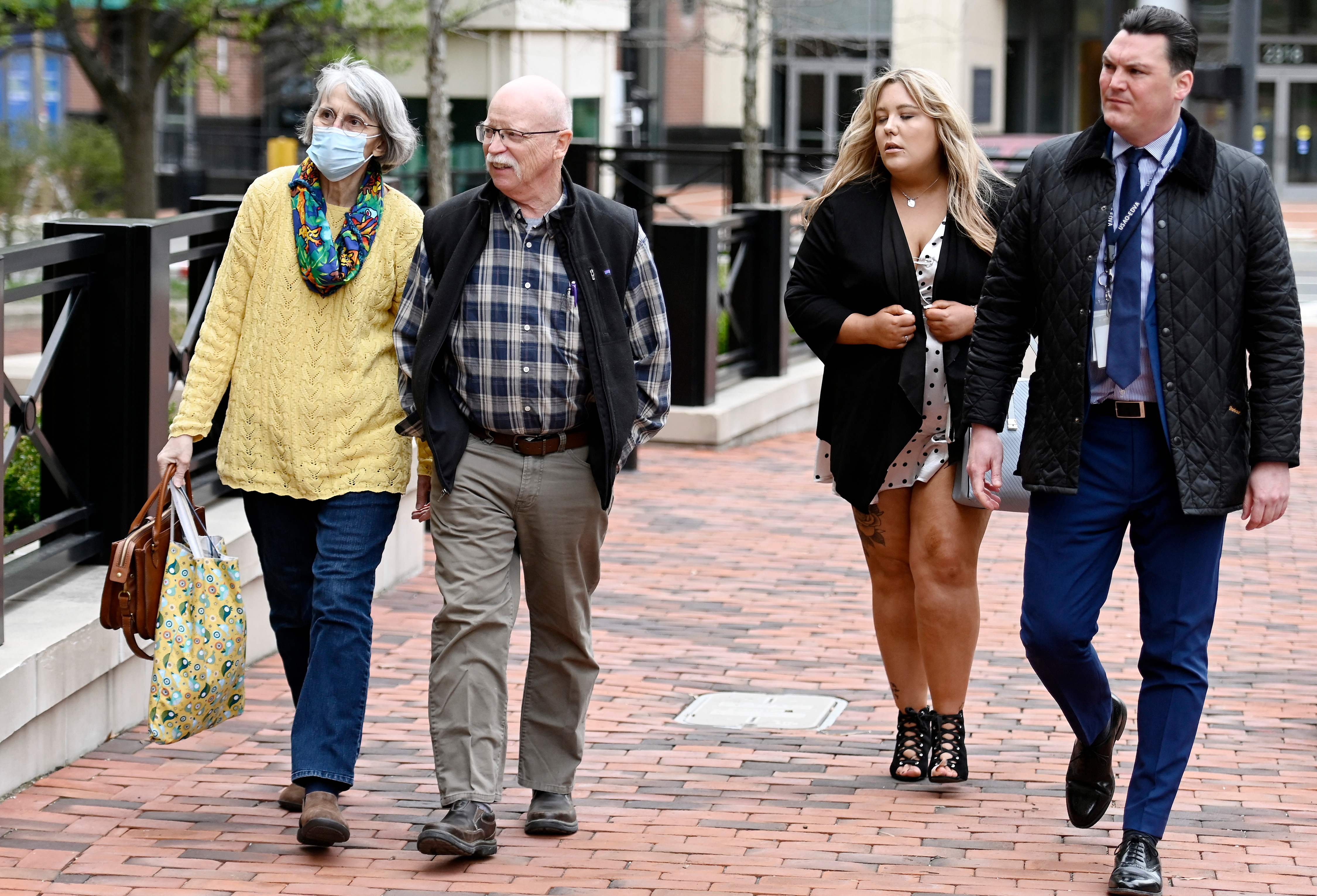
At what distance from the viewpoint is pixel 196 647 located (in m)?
4.52

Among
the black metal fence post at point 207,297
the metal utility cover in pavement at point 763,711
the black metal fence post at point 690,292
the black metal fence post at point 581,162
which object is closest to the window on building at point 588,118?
the black metal fence post at point 581,162

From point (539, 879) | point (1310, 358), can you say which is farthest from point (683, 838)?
point (1310, 358)

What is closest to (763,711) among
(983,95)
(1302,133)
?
(1302,133)

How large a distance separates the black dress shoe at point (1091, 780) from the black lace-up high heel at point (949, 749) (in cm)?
49

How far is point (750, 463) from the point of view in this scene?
1102 cm

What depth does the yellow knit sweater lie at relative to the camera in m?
4.50

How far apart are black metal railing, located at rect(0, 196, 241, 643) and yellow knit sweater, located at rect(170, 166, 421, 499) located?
1104 millimetres

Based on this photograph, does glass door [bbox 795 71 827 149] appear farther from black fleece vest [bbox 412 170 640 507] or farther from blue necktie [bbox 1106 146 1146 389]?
blue necktie [bbox 1106 146 1146 389]

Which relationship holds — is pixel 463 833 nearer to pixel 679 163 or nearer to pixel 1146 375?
pixel 1146 375

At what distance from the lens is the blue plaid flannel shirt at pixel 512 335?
436cm

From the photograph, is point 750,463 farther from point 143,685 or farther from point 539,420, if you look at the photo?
point 539,420

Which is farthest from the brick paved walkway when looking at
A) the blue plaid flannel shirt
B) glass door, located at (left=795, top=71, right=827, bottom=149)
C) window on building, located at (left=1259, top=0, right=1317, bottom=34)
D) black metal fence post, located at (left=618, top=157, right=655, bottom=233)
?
glass door, located at (left=795, top=71, right=827, bottom=149)

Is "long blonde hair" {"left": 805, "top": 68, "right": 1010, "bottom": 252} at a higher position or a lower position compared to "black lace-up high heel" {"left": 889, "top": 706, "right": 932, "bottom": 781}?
higher

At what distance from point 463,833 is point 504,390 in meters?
1.05
